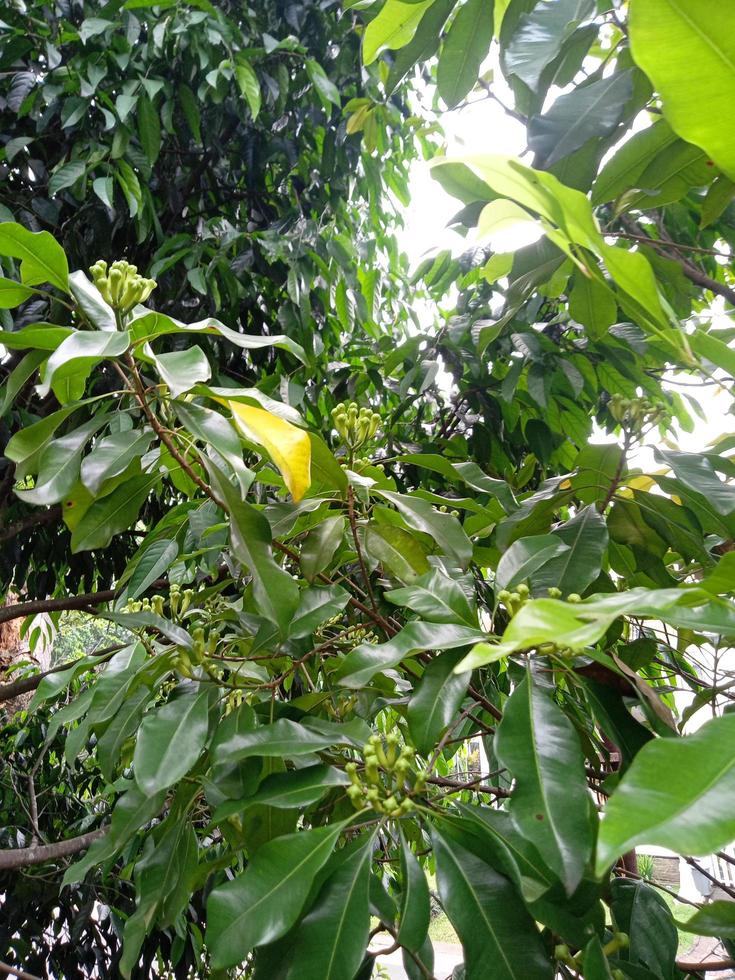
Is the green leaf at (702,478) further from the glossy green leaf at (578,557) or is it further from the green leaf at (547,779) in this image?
the green leaf at (547,779)

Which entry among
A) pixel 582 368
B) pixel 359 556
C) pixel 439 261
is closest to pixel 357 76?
pixel 439 261

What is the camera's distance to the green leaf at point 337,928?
0.44 metres

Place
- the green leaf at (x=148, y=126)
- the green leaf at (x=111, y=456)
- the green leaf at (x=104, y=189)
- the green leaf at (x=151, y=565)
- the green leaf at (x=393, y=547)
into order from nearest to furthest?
the green leaf at (x=111, y=456) → the green leaf at (x=393, y=547) → the green leaf at (x=151, y=565) → the green leaf at (x=104, y=189) → the green leaf at (x=148, y=126)

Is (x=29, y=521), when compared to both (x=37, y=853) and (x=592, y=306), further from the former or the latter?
(x=592, y=306)

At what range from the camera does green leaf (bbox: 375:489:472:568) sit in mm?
673

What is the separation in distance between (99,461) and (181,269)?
3.68 ft

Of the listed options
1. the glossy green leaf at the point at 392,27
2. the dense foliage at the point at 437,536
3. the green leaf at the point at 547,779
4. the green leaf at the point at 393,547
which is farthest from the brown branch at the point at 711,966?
the glossy green leaf at the point at 392,27

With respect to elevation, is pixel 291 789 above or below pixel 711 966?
above

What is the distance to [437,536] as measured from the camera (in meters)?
0.68

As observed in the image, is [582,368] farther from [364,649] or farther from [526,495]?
[364,649]

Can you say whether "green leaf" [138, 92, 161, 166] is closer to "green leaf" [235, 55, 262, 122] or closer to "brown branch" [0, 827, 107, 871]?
"green leaf" [235, 55, 262, 122]

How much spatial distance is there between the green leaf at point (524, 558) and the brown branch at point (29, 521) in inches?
48.2

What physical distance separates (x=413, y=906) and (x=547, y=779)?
0.15m

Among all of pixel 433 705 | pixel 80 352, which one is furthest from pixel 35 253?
pixel 433 705
